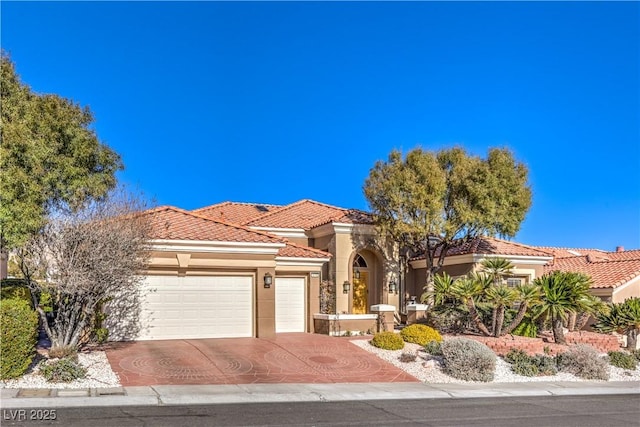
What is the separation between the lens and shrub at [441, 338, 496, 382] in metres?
16.5

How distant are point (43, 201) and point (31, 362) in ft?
13.9

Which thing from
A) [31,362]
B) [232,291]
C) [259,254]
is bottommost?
[31,362]

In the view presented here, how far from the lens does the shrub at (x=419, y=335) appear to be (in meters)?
19.9

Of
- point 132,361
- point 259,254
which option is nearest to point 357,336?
point 259,254

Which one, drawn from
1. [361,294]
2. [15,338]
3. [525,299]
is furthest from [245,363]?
[361,294]

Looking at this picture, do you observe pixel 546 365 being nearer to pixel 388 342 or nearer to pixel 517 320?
pixel 517 320

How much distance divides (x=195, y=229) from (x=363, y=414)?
11.1 meters

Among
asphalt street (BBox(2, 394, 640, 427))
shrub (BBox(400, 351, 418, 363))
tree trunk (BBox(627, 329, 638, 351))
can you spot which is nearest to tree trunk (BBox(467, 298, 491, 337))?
shrub (BBox(400, 351, 418, 363))

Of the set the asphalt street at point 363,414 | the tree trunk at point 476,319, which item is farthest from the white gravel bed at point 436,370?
the asphalt street at point 363,414

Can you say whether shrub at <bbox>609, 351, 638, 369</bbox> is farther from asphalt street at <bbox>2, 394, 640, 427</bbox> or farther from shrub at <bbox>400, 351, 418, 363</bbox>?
→ shrub at <bbox>400, 351, 418, 363</bbox>

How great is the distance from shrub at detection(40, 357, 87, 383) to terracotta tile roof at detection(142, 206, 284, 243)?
641 centimetres

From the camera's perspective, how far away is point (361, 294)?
27734mm

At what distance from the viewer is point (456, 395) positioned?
1445 centimetres

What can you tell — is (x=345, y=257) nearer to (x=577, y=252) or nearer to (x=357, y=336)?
(x=357, y=336)
